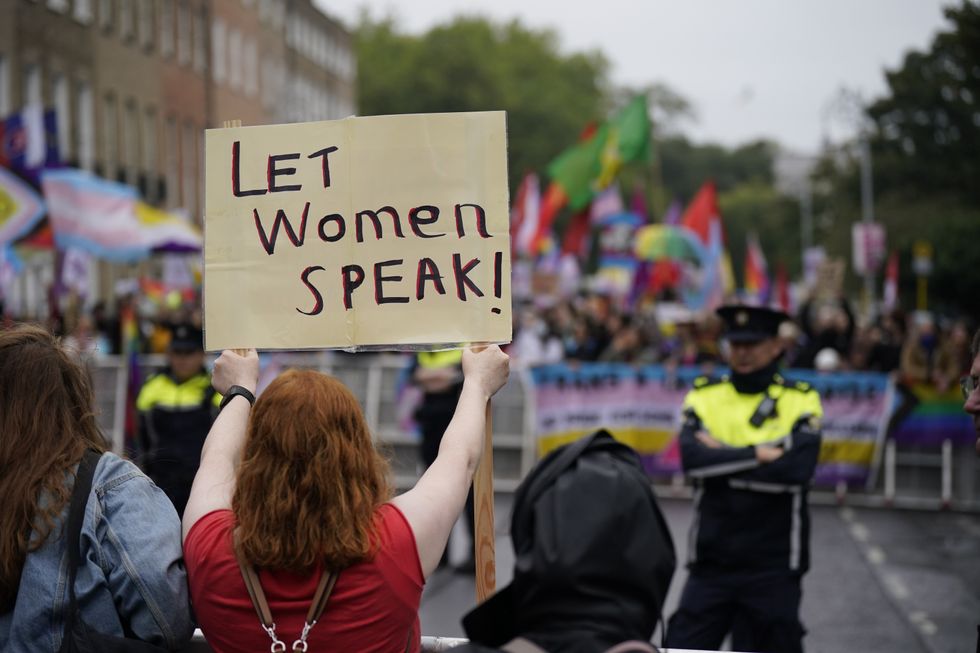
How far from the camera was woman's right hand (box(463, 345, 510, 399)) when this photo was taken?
3.53 meters

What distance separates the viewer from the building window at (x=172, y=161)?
43375 mm

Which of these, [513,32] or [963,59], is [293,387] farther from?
[513,32]

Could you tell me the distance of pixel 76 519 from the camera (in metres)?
2.94

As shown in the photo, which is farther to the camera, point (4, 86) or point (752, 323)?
point (4, 86)

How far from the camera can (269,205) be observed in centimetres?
379

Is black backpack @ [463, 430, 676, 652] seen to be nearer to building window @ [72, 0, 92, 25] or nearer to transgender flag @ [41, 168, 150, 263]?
transgender flag @ [41, 168, 150, 263]

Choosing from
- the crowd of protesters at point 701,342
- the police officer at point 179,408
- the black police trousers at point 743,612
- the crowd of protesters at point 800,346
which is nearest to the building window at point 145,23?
the crowd of protesters at point 701,342

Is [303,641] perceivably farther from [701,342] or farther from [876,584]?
[701,342]

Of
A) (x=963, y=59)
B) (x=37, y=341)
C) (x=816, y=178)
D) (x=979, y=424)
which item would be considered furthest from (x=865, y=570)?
(x=816, y=178)

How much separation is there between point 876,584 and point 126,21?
115 feet

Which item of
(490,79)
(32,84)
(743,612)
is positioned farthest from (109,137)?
(490,79)

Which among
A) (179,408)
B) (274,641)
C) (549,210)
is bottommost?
(274,641)

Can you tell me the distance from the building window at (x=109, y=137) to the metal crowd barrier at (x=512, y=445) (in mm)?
24377

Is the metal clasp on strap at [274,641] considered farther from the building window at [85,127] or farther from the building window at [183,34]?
the building window at [183,34]
